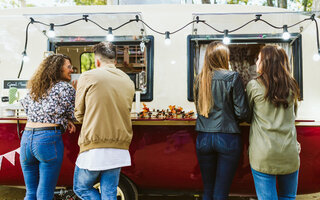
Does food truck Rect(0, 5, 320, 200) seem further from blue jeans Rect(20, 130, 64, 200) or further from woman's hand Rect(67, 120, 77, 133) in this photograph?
blue jeans Rect(20, 130, 64, 200)

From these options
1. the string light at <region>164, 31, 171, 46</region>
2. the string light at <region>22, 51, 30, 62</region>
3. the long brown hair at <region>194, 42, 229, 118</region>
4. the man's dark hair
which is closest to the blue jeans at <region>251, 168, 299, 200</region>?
the long brown hair at <region>194, 42, 229, 118</region>

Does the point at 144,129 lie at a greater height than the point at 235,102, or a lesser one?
lesser

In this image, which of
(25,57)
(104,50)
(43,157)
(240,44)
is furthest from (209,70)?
(25,57)

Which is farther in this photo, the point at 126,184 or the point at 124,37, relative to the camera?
the point at 124,37

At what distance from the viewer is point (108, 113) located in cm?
195

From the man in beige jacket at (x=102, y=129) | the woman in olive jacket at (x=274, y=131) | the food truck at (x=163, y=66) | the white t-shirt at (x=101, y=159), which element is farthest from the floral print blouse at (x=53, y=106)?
the woman in olive jacket at (x=274, y=131)

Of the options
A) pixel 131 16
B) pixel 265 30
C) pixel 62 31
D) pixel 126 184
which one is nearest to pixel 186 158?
pixel 126 184

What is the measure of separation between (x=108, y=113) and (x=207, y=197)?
1.21 meters

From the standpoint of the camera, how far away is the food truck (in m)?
3.02

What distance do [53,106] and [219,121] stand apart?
154 cm

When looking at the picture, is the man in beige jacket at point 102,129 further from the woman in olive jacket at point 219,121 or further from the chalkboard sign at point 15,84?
the chalkboard sign at point 15,84

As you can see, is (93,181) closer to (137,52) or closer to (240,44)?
(137,52)

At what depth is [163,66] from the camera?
3.88 meters

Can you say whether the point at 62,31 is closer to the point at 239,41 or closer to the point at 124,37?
the point at 124,37
